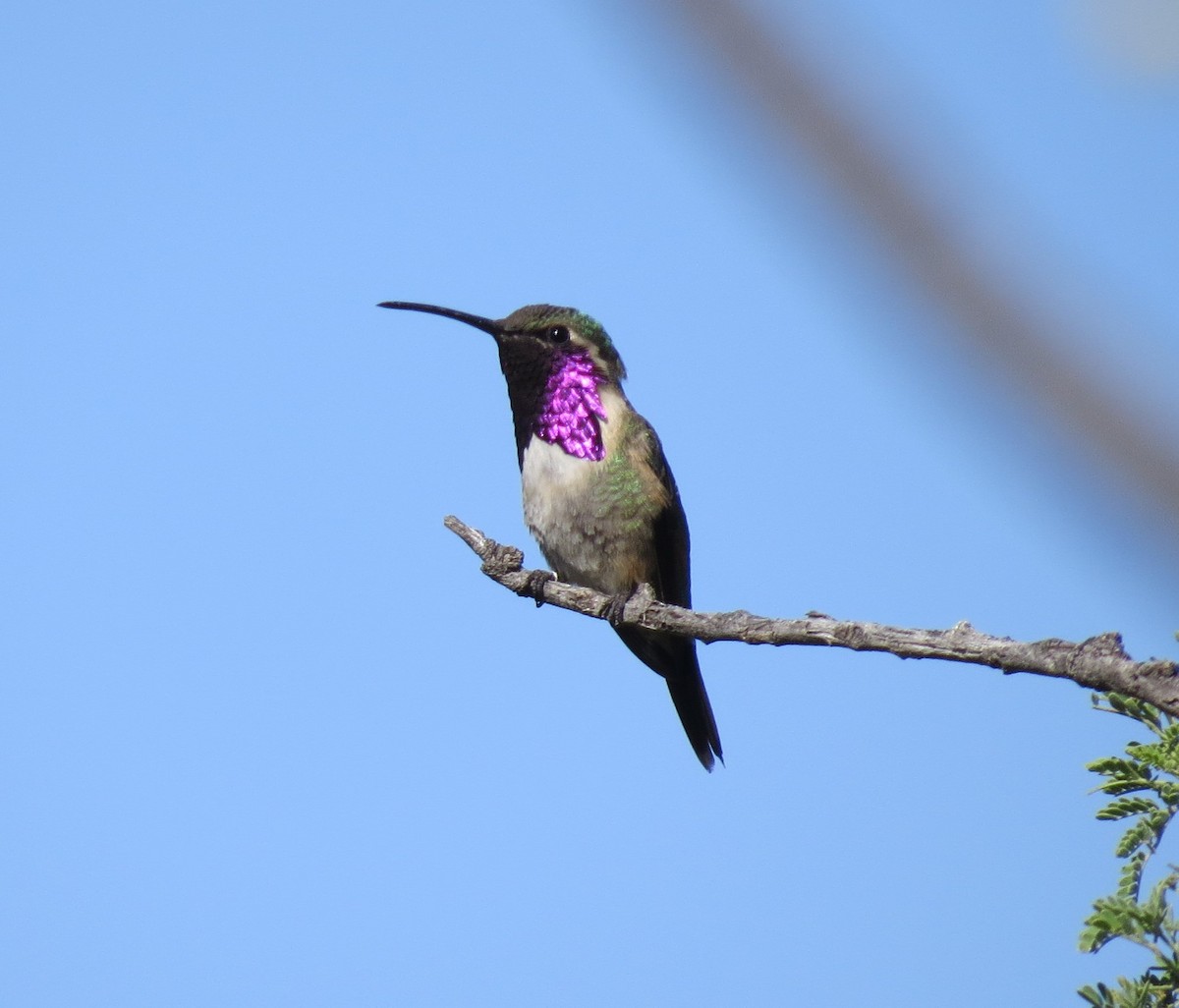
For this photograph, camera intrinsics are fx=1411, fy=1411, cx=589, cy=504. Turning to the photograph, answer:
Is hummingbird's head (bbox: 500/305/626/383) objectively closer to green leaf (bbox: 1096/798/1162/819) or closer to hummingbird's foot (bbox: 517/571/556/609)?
hummingbird's foot (bbox: 517/571/556/609)

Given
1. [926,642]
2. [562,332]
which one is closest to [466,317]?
[562,332]

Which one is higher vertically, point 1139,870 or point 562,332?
point 562,332

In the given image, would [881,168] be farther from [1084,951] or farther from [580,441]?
[580,441]

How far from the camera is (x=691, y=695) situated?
709 centimetres

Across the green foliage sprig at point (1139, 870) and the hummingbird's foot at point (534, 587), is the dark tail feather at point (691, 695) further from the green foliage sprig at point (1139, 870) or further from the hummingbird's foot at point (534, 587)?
the green foliage sprig at point (1139, 870)

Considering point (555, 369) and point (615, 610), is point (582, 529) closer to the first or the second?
point (615, 610)

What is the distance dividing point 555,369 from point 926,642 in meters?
3.69

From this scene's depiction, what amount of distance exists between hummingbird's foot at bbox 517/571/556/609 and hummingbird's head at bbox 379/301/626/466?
82 cm

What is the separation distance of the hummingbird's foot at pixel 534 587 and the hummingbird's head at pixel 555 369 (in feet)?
2.70

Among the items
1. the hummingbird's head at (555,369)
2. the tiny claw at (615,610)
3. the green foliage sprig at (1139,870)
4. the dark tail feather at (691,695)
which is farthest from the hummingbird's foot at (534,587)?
the green foliage sprig at (1139,870)

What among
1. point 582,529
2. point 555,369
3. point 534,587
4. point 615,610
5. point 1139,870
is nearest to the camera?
point 1139,870

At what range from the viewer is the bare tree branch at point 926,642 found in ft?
9.71

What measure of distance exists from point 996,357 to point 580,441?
594cm

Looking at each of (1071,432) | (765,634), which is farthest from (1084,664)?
(1071,432)
